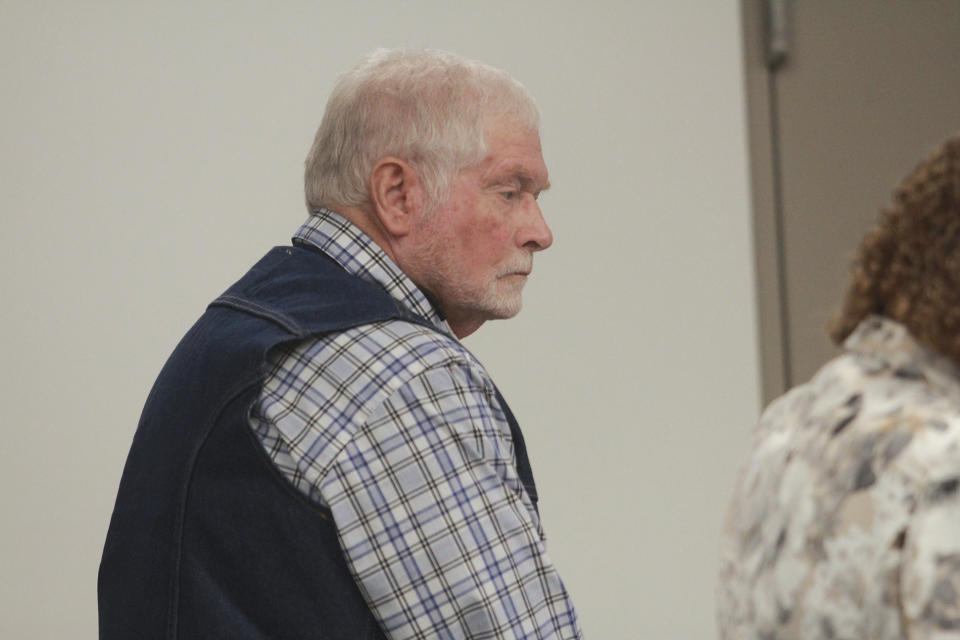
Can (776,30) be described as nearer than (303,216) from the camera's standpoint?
No

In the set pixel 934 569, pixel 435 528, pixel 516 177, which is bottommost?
pixel 435 528

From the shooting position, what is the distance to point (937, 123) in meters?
2.97

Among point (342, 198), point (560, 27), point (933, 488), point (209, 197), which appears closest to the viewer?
point (933, 488)

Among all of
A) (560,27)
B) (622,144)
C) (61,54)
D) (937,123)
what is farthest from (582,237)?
(61,54)

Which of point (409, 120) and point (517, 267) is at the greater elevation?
point (409, 120)

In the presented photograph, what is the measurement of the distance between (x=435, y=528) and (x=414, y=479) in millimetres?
50

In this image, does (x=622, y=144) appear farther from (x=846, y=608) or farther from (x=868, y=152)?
(x=846, y=608)

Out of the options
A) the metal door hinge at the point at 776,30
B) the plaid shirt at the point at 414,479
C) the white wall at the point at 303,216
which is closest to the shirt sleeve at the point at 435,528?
the plaid shirt at the point at 414,479

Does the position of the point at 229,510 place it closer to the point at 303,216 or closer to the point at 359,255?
the point at 359,255

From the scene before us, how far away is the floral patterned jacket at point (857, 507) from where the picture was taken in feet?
2.40

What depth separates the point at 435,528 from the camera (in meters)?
1.12

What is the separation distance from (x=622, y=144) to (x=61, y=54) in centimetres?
124

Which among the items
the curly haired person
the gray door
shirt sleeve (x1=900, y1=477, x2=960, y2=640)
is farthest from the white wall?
shirt sleeve (x1=900, y1=477, x2=960, y2=640)

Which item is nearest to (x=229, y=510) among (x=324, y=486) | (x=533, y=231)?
(x=324, y=486)
